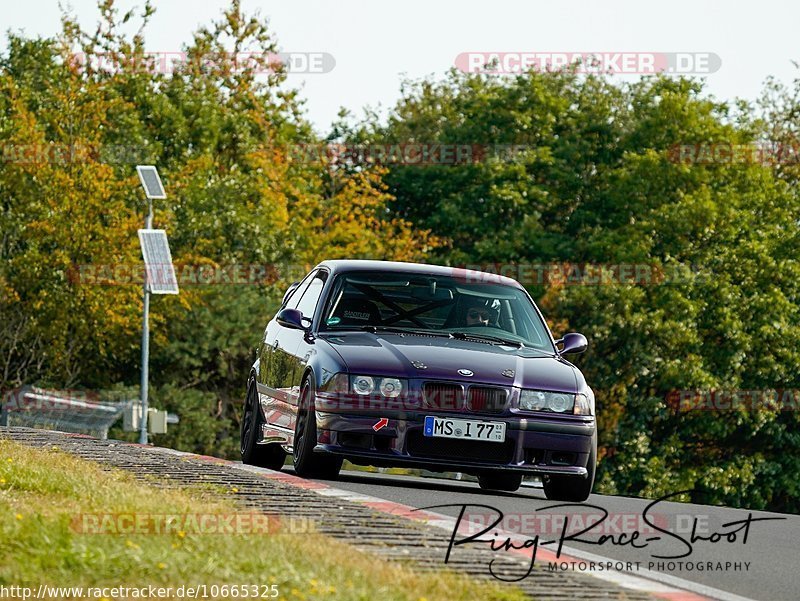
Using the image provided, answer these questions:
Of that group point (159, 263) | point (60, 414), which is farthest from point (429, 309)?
point (159, 263)

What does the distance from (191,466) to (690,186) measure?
39.5 meters

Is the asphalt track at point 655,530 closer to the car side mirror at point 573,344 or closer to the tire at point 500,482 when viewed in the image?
the tire at point 500,482

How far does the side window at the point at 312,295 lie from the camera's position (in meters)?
13.9

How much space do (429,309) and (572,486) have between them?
1838 millimetres

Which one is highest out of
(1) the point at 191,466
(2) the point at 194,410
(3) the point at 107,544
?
(3) the point at 107,544

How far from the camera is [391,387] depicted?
40.0ft

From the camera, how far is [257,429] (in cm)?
1461

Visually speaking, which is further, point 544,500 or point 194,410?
point 194,410

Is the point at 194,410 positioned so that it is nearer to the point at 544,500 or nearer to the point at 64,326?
the point at 64,326

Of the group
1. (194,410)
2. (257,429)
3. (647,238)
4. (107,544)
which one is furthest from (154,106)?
(107,544)

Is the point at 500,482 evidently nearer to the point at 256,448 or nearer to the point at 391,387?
the point at 256,448

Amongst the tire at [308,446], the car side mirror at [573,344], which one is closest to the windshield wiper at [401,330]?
the tire at [308,446]

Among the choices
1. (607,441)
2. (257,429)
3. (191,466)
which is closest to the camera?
(191,466)

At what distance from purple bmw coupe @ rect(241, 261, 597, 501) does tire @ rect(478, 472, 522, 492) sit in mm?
1252
